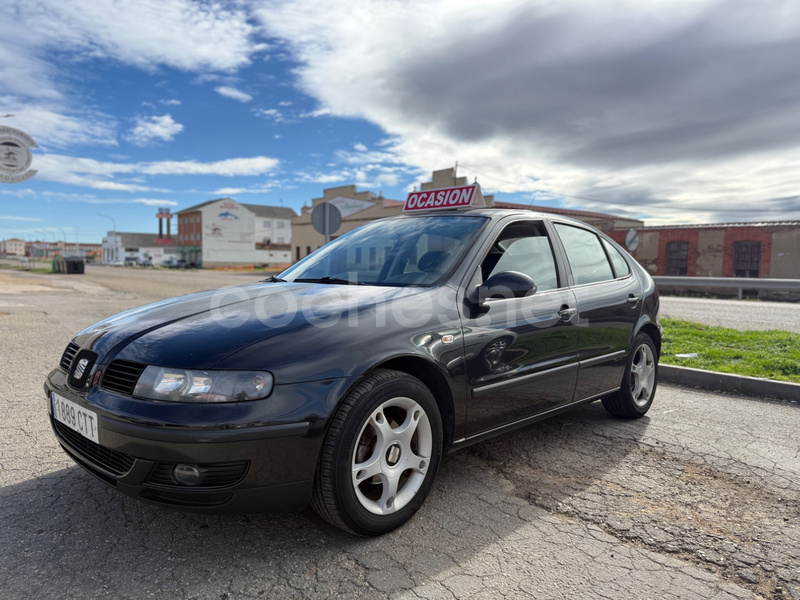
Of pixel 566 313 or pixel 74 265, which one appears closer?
pixel 566 313

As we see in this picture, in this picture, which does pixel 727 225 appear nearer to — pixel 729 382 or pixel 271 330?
pixel 729 382

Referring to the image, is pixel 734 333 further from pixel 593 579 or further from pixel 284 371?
pixel 284 371

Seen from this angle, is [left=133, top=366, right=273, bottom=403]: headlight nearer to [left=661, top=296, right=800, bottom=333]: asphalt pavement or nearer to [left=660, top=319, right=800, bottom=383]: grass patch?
[left=660, top=319, right=800, bottom=383]: grass patch

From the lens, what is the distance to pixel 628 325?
403 cm

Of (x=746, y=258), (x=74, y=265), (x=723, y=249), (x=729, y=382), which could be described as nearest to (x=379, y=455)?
(x=729, y=382)

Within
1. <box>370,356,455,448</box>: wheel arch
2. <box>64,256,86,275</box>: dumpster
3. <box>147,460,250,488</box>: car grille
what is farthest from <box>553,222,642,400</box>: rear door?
<box>64,256,86,275</box>: dumpster

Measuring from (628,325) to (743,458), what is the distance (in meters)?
1.11

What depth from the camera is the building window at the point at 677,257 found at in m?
29.1

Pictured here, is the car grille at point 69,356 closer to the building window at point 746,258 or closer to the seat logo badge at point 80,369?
the seat logo badge at point 80,369

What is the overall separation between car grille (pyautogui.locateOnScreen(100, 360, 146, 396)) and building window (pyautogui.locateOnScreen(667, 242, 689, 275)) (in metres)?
31.5

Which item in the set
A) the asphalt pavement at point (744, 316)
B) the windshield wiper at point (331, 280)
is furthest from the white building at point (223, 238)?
the windshield wiper at point (331, 280)

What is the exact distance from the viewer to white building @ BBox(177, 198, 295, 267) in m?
81.1

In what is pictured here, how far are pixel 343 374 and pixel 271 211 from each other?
325 feet

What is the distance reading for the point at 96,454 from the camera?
2348 mm
